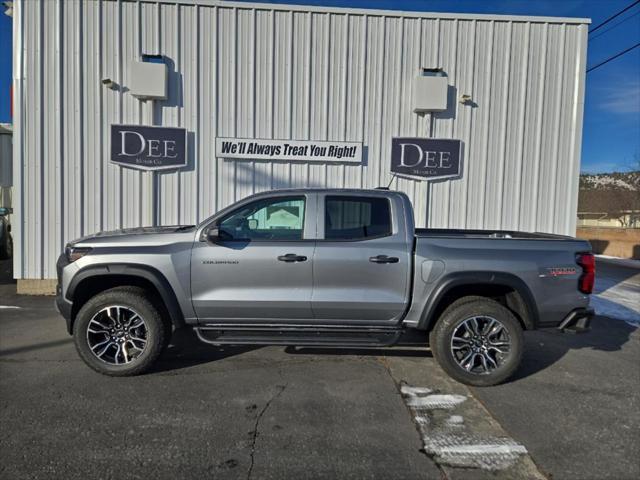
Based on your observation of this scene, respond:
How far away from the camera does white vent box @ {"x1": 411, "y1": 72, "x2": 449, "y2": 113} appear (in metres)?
8.00

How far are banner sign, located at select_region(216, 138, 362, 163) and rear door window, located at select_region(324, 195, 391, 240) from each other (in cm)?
387

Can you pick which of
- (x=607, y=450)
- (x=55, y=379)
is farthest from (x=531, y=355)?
(x=55, y=379)

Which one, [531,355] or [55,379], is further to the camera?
[531,355]

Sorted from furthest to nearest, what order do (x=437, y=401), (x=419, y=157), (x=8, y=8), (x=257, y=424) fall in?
(x=419, y=157) → (x=8, y=8) → (x=437, y=401) → (x=257, y=424)

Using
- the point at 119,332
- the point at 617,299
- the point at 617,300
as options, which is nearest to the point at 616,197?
the point at 617,299

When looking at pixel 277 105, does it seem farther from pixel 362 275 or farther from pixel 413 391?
pixel 413 391

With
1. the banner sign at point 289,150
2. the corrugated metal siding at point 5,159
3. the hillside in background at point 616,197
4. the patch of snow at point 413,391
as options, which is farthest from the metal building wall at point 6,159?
the hillside in background at point 616,197

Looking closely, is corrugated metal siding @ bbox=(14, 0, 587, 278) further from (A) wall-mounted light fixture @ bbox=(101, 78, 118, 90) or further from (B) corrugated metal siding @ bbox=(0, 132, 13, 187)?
(B) corrugated metal siding @ bbox=(0, 132, 13, 187)

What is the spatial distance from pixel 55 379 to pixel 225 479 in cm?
243

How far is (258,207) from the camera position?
4355 millimetres

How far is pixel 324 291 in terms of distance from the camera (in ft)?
13.6

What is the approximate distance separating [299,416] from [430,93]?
657 centimetres

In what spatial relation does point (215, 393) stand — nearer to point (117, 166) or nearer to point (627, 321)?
point (117, 166)

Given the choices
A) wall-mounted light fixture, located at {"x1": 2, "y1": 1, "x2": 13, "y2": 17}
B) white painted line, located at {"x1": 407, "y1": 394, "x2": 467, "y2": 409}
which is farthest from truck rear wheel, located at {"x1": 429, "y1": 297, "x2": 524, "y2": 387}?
wall-mounted light fixture, located at {"x1": 2, "y1": 1, "x2": 13, "y2": 17}
